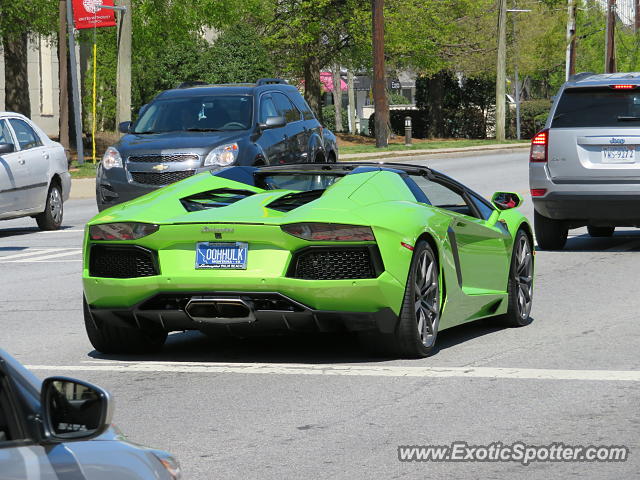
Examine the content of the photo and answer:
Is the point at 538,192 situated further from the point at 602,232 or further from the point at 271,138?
the point at 271,138

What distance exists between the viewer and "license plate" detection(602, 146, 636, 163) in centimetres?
1584

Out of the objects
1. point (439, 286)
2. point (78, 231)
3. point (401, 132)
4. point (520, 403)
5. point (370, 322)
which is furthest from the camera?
point (401, 132)

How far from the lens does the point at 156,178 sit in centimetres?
1875

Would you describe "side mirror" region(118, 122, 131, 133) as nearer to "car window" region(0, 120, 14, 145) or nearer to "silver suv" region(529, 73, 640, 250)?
"car window" region(0, 120, 14, 145)

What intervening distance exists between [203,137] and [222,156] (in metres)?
0.60

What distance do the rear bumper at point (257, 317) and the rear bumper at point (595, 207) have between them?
7749 millimetres

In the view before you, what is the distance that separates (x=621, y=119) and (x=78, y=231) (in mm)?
8320

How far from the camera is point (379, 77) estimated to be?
48906mm

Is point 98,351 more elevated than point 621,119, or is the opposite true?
point 621,119

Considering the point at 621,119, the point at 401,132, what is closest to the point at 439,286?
the point at 621,119

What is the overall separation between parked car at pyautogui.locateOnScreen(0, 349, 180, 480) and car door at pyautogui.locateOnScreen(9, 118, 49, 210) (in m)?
17.0

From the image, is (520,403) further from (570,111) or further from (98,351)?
(570,111)

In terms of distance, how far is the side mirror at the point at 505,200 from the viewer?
1086 cm

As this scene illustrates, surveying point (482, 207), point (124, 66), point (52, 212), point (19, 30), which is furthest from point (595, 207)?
point (19, 30)
